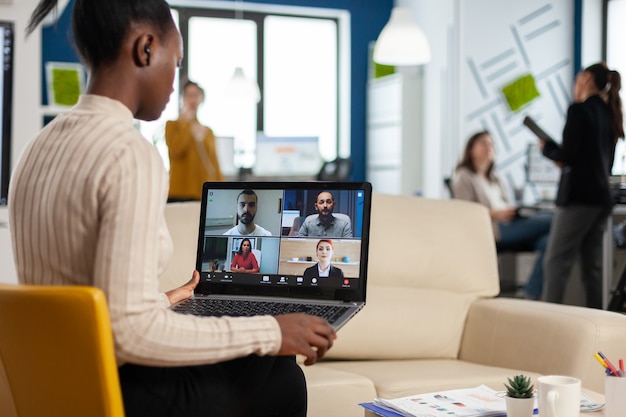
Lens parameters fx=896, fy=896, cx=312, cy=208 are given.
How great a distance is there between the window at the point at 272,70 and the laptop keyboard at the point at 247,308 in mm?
6932

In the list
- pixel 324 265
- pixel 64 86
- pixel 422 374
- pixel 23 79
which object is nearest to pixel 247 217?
pixel 324 265

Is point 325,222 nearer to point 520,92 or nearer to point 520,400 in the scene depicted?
point 520,400

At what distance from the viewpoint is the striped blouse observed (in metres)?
1.19

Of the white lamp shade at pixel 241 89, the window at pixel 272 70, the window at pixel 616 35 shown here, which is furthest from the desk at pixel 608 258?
the window at pixel 272 70

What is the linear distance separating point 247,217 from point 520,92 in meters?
5.66

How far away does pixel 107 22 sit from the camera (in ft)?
4.24

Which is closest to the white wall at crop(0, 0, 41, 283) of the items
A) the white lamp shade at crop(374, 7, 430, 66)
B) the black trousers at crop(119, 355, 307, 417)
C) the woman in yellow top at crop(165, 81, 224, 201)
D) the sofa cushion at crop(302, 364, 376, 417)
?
the woman in yellow top at crop(165, 81, 224, 201)

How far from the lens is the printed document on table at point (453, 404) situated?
5.63 feet

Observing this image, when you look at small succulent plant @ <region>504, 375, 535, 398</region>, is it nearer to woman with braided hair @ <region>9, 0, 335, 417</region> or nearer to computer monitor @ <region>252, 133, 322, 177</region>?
woman with braided hair @ <region>9, 0, 335, 417</region>

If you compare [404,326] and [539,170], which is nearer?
[404,326]

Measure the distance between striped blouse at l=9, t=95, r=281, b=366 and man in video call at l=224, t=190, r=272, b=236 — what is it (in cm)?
49

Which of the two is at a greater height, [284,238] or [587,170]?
[587,170]

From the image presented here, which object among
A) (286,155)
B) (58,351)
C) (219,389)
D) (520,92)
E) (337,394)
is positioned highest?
(520,92)

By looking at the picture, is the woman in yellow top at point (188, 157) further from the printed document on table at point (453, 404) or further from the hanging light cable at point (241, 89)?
the printed document on table at point (453, 404)
